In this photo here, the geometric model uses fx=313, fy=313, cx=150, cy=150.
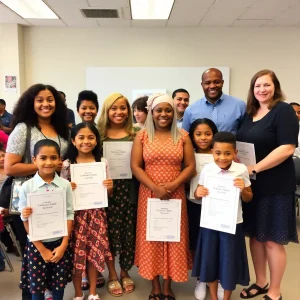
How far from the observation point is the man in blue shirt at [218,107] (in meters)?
2.62

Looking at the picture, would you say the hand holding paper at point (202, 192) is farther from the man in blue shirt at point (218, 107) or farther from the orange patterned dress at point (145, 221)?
the man in blue shirt at point (218, 107)

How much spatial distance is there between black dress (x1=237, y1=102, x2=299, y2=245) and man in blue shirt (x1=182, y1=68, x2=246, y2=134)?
344 mm

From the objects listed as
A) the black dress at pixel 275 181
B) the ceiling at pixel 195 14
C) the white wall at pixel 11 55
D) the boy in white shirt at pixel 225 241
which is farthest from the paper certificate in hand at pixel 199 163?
the white wall at pixel 11 55

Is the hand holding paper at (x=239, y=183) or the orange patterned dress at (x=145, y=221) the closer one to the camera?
the hand holding paper at (x=239, y=183)

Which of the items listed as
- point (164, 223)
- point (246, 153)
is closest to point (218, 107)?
point (246, 153)

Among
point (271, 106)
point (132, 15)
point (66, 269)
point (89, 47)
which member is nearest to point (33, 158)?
point (66, 269)

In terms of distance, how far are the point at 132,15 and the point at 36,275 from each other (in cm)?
478

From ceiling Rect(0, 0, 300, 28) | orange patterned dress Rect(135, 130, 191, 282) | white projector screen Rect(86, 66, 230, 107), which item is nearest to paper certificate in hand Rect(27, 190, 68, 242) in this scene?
orange patterned dress Rect(135, 130, 191, 282)

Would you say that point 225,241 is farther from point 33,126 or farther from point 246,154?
point 33,126

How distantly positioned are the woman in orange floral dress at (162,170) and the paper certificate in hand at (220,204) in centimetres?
23

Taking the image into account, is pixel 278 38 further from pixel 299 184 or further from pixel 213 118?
pixel 213 118

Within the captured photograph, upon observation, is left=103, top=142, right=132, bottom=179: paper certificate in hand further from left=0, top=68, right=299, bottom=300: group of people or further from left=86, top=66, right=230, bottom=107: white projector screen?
left=86, top=66, right=230, bottom=107: white projector screen

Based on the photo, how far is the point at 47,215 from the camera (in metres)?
1.97

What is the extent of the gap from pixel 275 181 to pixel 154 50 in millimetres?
4795
